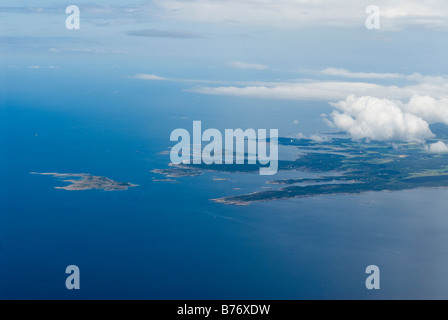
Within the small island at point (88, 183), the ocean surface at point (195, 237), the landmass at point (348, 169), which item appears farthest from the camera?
the landmass at point (348, 169)

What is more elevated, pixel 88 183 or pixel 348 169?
pixel 348 169

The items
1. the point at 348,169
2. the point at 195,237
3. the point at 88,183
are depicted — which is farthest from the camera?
the point at 348,169

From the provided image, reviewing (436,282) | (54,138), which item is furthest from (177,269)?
(54,138)

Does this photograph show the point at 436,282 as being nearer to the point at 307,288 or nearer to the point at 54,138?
the point at 307,288

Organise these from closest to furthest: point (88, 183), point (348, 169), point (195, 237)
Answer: point (195, 237)
point (88, 183)
point (348, 169)

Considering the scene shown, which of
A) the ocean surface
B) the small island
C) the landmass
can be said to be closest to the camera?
the ocean surface

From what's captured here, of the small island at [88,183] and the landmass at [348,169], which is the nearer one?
the small island at [88,183]

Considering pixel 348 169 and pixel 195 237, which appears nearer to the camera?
pixel 195 237

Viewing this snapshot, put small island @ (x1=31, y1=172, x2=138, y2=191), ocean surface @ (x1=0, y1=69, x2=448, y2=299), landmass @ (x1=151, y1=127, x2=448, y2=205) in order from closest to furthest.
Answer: ocean surface @ (x1=0, y1=69, x2=448, y2=299) → small island @ (x1=31, y1=172, x2=138, y2=191) → landmass @ (x1=151, y1=127, x2=448, y2=205)
